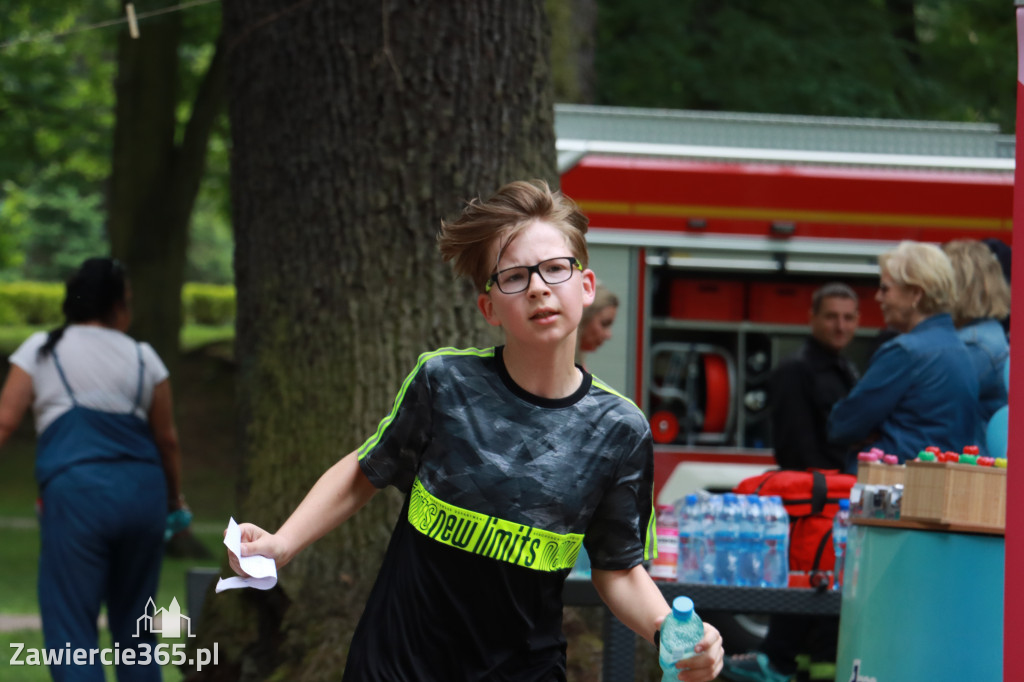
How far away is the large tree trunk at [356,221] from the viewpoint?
5285mm

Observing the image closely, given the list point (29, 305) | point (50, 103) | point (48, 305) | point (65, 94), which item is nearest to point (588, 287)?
point (50, 103)

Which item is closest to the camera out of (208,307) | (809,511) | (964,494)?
(964,494)

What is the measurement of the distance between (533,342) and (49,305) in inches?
1508

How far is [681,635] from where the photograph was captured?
2.54m

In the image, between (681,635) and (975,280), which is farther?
(975,280)

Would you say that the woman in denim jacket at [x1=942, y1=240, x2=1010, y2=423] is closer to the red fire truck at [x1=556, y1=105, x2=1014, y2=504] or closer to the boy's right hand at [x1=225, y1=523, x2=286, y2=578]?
the red fire truck at [x1=556, y1=105, x2=1014, y2=504]

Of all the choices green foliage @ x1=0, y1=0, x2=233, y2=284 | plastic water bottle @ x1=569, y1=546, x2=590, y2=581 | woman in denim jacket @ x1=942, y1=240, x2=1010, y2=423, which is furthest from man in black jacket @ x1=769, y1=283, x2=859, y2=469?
green foliage @ x1=0, y1=0, x2=233, y2=284

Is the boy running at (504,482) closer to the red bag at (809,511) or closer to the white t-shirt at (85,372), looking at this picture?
the red bag at (809,511)

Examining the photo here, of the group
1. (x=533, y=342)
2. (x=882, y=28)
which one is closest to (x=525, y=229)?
(x=533, y=342)

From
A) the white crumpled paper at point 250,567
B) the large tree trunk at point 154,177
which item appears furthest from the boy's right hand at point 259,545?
the large tree trunk at point 154,177

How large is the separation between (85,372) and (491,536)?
10.3 feet

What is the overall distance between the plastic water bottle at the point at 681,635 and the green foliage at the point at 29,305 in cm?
3806

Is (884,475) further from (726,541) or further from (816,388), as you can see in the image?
(816,388)

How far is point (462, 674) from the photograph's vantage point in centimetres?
283
